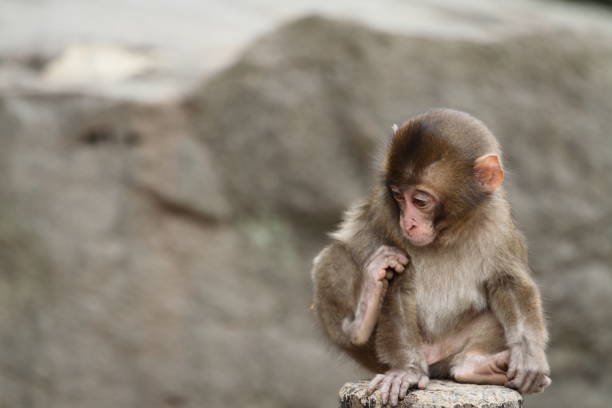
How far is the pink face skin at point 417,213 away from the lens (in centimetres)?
402

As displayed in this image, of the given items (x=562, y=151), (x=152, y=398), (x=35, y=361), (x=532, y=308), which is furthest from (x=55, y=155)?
(x=532, y=308)

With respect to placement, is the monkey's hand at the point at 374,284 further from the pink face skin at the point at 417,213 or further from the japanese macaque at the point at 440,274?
the pink face skin at the point at 417,213

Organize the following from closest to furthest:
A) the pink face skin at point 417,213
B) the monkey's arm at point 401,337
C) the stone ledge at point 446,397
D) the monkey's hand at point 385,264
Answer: the stone ledge at point 446,397, the monkey's arm at point 401,337, the pink face skin at point 417,213, the monkey's hand at point 385,264

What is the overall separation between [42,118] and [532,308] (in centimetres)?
533

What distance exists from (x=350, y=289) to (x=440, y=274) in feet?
1.49

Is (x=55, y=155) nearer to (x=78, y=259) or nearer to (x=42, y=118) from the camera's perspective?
(x=42, y=118)

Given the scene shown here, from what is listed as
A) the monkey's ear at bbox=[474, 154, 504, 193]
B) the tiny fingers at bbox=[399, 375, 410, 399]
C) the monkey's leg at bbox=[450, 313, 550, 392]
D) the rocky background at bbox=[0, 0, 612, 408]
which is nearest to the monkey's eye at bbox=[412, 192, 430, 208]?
the monkey's ear at bbox=[474, 154, 504, 193]

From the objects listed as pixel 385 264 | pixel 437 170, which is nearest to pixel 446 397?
pixel 385 264

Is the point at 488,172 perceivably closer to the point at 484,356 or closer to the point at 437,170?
the point at 437,170

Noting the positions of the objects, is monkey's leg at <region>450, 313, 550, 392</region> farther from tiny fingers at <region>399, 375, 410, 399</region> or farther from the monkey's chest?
tiny fingers at <region>399, 375, 410, 399</region>

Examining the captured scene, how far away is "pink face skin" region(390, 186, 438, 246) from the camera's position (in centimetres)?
402

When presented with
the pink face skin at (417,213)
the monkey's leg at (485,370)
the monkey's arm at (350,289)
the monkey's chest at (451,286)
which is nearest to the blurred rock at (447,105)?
the monkey's arm at (350,289)

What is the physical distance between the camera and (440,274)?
4.26 meters

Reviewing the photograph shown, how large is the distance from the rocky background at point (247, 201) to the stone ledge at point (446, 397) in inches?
169
